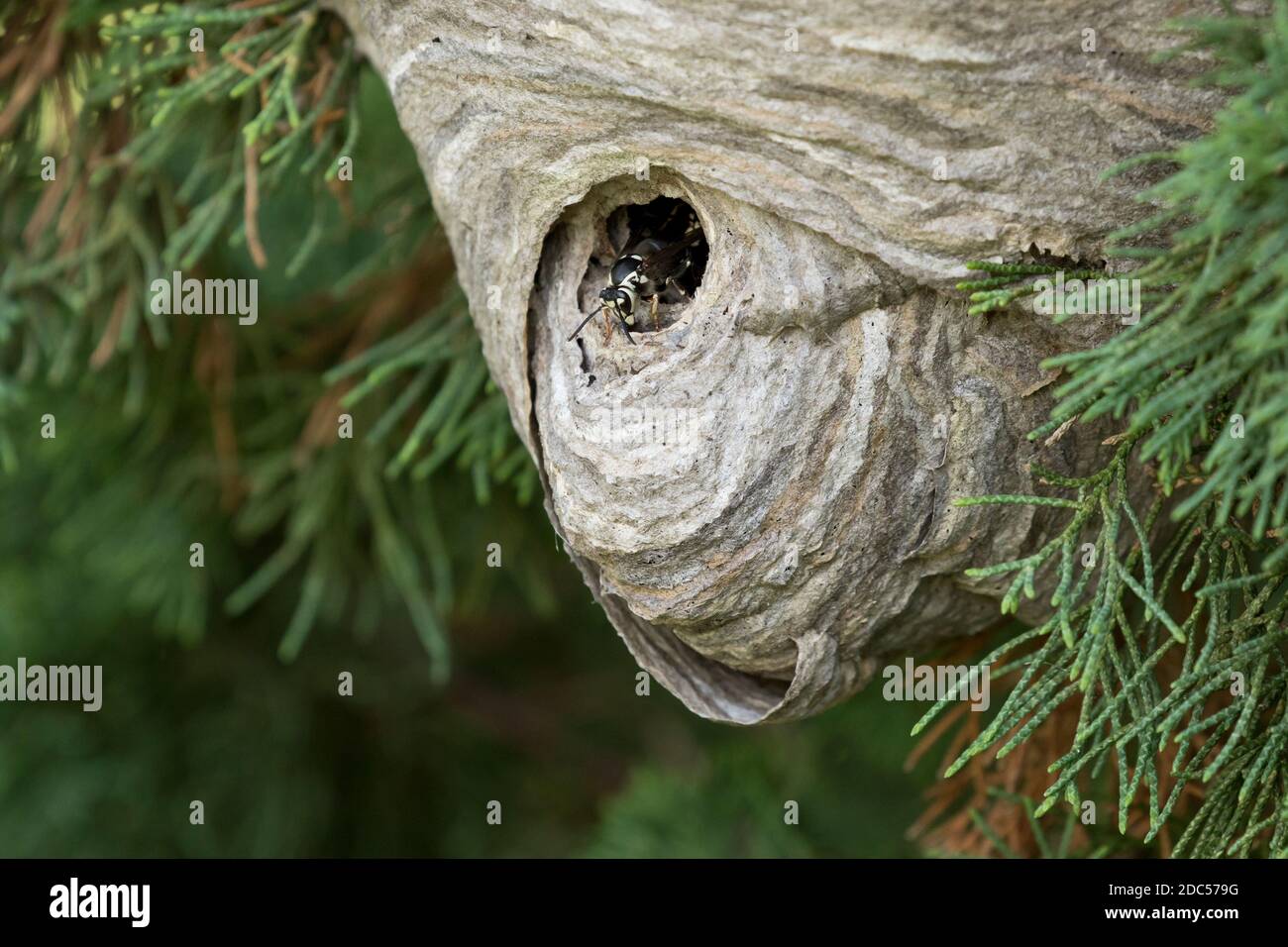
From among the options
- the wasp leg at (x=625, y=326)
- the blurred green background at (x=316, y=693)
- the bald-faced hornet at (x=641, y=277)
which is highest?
the bald-faced hornet at (x=641, y=277)

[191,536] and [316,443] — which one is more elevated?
[316,443]

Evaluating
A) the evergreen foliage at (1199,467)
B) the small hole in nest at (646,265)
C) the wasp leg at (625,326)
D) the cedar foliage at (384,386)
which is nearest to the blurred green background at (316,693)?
the cedar foliage at (384,386)

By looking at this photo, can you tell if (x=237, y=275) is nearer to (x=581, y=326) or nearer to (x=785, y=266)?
(x=581, y=326)

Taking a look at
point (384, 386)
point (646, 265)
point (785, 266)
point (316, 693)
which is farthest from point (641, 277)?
point (316, 693)

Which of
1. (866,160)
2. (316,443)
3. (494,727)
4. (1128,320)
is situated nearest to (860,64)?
(866,160)

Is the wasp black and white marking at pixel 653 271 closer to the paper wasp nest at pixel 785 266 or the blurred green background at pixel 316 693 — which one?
the paper wasp nest at pixel 785 266

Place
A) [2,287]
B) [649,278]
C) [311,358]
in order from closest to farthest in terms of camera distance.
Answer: [649,278] < [2,287] < [311,358]

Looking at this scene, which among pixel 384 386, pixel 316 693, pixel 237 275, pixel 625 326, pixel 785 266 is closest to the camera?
pixel 785 266

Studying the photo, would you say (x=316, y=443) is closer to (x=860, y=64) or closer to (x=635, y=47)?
(x=635, y=47)
